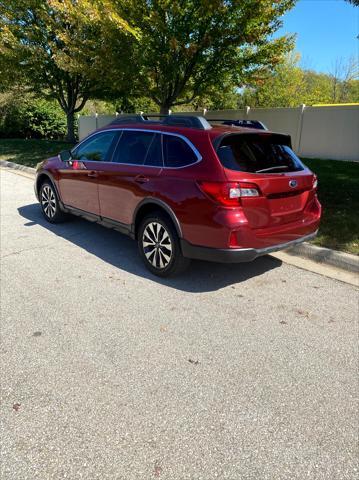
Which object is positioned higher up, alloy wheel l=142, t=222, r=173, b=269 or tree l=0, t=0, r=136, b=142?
tree l=0, t=0, r=136, b=142

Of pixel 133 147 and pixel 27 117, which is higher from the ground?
pixel 27 117

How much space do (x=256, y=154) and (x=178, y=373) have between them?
237 cm

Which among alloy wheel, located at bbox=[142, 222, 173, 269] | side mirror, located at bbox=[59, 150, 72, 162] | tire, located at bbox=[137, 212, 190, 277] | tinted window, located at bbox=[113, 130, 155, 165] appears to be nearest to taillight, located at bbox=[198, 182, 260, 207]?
tire, located at bbox=[137, 212, 190, 277]

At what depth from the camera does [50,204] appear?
21.1 feet

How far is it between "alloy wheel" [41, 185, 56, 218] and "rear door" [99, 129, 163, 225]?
1486 mm

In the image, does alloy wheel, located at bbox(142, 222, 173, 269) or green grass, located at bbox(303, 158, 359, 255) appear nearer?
alloy wheel, located at bbox(142, 222, 173, 269)

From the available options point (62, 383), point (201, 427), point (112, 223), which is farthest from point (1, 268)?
point (201, 427)

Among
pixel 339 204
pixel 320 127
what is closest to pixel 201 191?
pixel 339 204

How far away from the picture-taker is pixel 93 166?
5.33 m

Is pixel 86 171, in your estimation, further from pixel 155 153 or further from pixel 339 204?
pixel 339 204

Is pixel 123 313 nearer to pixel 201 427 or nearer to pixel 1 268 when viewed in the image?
pixel 201 427

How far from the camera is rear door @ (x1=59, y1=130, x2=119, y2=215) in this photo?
17.3 ft

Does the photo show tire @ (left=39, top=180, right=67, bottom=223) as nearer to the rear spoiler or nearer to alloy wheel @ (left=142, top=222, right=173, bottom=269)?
alloy wheel @ (left=142, top=222, right=173, bottom=269)

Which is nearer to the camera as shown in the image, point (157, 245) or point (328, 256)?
point (157, 245)
